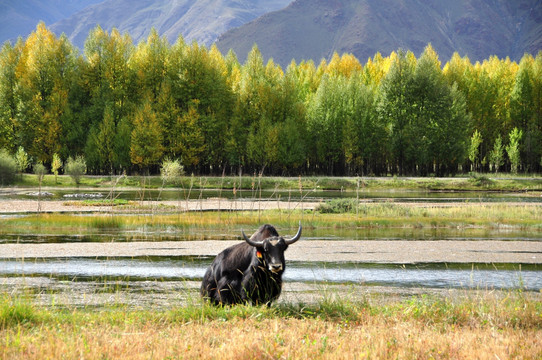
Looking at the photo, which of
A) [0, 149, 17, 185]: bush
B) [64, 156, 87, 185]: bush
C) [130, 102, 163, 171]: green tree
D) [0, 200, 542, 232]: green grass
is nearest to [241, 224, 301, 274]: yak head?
[0, 200, 542, 232]: green grass

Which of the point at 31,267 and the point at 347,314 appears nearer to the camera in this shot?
the point at 347,314

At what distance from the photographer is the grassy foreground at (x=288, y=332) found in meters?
7.90

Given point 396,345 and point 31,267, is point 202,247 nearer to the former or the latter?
point 31,267

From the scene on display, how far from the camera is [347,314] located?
10742mm

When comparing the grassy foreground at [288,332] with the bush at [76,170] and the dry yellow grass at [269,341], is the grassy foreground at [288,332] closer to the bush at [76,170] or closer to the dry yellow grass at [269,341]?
the dry yellow grass at [269,341]

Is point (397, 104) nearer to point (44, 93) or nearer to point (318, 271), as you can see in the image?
point (44, 93)

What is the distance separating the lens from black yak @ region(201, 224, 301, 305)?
10.6m

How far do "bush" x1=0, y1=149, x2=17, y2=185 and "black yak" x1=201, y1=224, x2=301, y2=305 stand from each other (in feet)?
179

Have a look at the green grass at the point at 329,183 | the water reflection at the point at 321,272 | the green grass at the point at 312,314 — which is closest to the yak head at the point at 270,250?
the green grass at the point at 312,314

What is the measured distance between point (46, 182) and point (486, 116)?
205 feet

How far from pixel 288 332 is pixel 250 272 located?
2.14 m

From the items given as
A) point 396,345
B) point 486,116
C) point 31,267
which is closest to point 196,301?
point 396,345

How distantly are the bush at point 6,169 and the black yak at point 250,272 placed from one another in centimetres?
5464

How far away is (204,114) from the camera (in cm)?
7581
